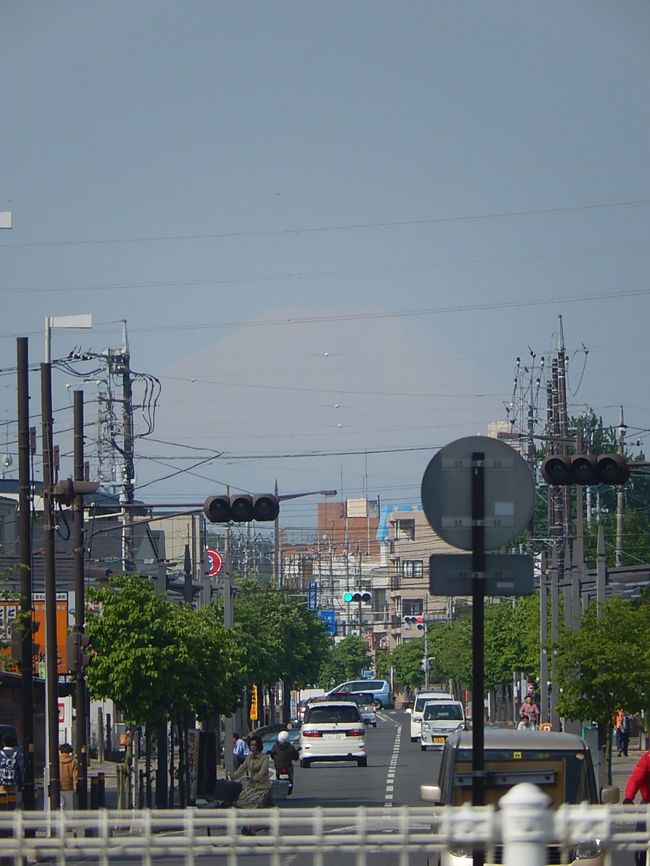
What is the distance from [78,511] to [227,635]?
9085 mm

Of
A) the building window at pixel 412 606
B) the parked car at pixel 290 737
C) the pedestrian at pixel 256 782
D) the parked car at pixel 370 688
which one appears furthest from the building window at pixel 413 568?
the pedestrian at pixel 256 782

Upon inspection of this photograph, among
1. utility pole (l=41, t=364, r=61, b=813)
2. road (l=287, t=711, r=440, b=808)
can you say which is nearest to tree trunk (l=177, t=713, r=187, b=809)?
road (l=287, t=711, r=440, b=808)

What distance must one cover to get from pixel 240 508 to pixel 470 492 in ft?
53.0

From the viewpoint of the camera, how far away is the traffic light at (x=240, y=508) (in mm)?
24656

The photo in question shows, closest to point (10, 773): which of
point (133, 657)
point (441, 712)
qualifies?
point (133, 657)

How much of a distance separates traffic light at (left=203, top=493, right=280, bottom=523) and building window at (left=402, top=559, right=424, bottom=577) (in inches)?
5291

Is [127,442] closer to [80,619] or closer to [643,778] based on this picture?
[80,619]

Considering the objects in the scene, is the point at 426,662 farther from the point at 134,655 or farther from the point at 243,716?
the point at 134,655

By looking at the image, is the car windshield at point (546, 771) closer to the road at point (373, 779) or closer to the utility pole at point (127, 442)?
the road at point (373, 779)

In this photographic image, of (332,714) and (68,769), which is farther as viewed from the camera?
(332,714)

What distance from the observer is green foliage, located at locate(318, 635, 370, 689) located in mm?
169750

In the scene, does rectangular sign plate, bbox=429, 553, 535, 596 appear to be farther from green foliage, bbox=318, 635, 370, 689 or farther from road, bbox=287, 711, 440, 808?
green foliage, bbox=318, 635, 370, 689

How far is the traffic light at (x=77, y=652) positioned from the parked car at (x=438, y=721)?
98.6 ft

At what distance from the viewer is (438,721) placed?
189ft
